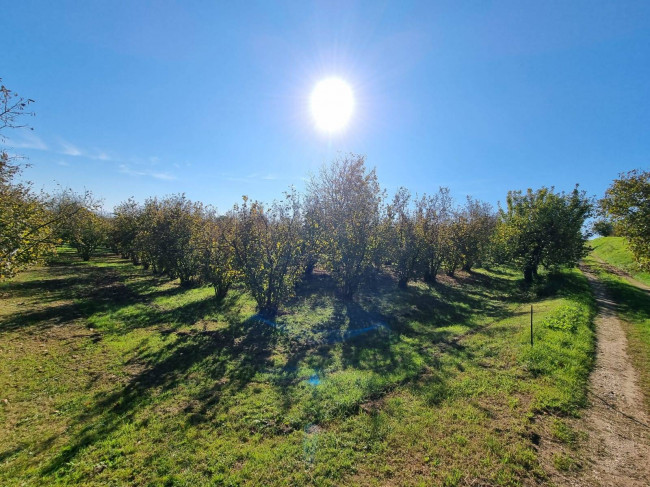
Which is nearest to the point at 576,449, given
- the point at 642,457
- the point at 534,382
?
the point at 642,457

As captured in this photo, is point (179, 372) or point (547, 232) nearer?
point (179, 372)

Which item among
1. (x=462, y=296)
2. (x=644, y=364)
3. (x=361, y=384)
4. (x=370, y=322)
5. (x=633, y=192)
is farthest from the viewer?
(x=462, y=296)

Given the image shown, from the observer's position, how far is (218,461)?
249 inches

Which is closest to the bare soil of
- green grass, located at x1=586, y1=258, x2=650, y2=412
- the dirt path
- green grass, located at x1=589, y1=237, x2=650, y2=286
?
the dirt path

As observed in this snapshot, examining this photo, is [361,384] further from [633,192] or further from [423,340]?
[633,192]

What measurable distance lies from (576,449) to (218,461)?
8.45 meters

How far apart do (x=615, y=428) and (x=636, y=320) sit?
44.4ft

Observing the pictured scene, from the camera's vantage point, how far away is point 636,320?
15.4 meters

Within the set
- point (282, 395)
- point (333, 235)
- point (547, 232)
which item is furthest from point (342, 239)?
point (547, 232)

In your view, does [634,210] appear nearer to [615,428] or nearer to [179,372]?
[615,428]

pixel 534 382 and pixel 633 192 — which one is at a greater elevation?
pixel 633 192

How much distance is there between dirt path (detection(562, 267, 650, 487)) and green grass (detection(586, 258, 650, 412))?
29 centimetres

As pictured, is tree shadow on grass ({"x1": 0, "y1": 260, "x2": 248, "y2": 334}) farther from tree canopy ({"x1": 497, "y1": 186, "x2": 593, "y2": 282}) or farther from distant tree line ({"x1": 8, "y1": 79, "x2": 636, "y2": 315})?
tree canopy ({"x1": 497, "y1": 186, "x2": 593, "y2": 282})

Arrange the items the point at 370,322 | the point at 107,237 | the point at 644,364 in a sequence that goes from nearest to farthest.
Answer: the point at 644,364 → the point at 370,322 → the point at 107,237
